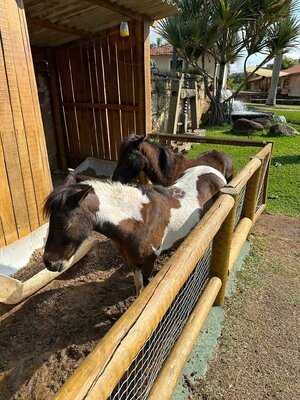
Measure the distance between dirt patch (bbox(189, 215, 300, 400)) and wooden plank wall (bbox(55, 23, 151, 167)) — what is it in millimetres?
3057

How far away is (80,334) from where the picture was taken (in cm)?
234

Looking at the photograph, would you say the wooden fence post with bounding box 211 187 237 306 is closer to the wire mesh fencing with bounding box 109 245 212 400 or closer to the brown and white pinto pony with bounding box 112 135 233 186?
the wire mesh fencing with bounding box 109 245 212 400

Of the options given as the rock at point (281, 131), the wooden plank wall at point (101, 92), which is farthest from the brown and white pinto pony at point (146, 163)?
the rock at point (281, 131)

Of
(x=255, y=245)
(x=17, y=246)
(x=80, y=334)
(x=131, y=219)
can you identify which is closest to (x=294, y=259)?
(x=255, y=245)

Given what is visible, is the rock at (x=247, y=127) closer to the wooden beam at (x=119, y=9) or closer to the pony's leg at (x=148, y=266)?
the wooden beam at (x=119, y=9)

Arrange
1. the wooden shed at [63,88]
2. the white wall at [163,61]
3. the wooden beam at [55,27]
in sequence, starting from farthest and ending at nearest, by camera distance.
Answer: the white wall at [163,61] → the wooden beam at [55,27] → the wooden shed at [63,88]

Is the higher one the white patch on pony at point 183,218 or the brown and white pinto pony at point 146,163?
the brown and white pinto pony at point 146,163

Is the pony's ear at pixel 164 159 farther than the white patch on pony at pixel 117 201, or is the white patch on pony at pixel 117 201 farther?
the pony's ear at pixel 164 159

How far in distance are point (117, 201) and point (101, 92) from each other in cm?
428

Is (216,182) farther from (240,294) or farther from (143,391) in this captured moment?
(143,391)

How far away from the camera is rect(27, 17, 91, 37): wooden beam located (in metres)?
4.41

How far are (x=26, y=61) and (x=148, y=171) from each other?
1695 millimetres

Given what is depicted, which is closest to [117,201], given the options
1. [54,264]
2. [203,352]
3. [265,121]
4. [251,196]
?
[54,264]

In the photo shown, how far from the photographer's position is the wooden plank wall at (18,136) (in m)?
2.78
